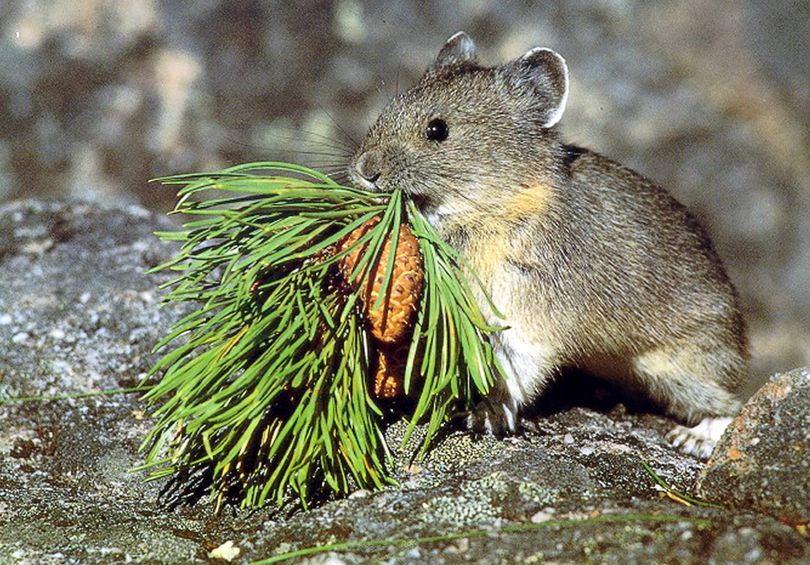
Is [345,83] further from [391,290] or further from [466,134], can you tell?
[391,290]

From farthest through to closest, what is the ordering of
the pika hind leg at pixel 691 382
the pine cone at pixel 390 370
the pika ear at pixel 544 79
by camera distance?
the pika hind leg at pixel 691 382 < the pika ear at pixel 544 79 < the pine cone at pixel 390 370

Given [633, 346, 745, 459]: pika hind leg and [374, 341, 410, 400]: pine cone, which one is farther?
[633, 346, 745, 459]: pika hind leg

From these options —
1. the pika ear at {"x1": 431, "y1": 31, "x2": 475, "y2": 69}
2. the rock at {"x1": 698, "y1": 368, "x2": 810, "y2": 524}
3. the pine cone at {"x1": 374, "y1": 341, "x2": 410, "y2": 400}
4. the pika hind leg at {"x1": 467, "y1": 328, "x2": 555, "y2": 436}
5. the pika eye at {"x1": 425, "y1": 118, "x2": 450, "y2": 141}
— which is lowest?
the rock at {"x1": 698, "y1": 368, "x2": 810, "y2": 524}

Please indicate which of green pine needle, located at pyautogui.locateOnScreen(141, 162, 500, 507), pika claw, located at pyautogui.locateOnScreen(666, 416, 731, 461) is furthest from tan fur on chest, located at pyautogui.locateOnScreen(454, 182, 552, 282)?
pika claw, located at pyautogui.locateOnScreen(666, 416, 731, 461)

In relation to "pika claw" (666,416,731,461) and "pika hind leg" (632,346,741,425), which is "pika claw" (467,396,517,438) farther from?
"pika hind leg" (632,346,741,425)

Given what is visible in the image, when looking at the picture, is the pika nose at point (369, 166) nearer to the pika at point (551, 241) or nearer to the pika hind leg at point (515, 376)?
the pika at point (551, 241)

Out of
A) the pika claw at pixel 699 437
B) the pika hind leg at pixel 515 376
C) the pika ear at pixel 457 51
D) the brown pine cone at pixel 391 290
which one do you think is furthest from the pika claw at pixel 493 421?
the pika ear at pixel 457 51

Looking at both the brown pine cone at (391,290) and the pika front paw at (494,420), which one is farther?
the pika front paw at (494,420)

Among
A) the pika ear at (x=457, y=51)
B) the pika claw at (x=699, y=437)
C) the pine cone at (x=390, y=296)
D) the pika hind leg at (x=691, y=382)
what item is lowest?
the pika claw at (x=699, y=437)
